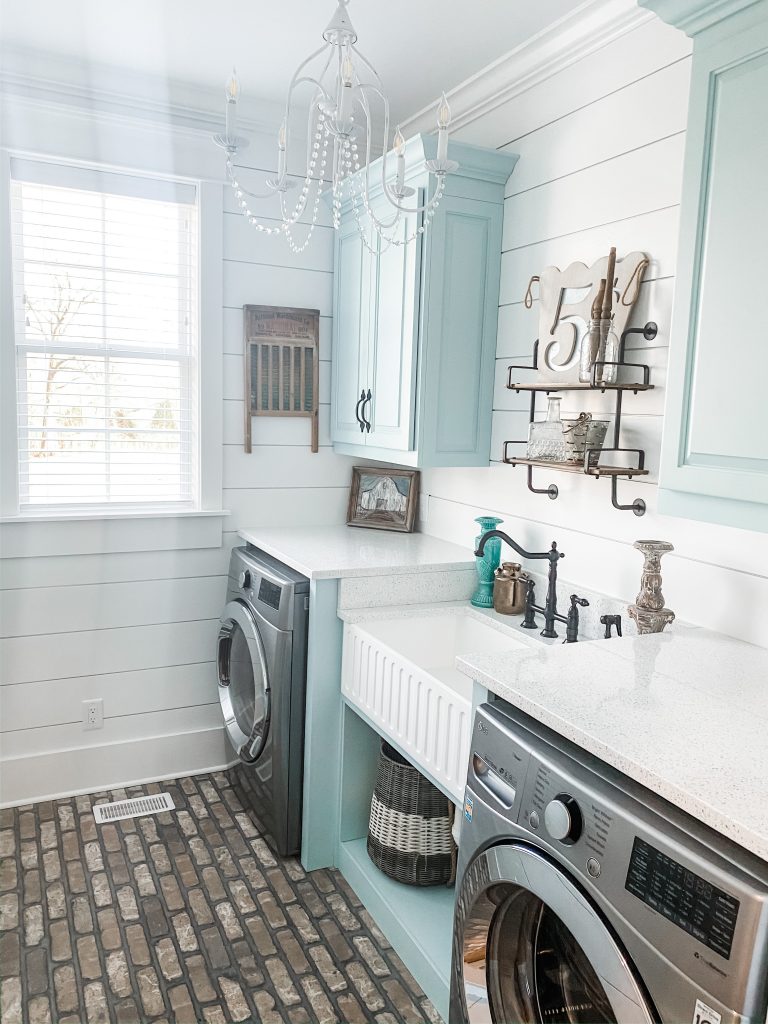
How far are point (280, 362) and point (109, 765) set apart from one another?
1718mm

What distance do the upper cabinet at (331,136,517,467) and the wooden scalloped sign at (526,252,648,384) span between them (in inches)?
11.5

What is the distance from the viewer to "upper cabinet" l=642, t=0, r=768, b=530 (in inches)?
55.2

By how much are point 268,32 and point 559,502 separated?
1705 millimetres

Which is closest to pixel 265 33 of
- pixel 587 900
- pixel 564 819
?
pixel 564 819

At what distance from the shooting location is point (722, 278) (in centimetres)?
147

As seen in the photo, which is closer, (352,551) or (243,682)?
(352,551)

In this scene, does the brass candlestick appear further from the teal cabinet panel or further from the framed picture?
the framed picture

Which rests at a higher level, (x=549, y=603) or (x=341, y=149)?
(x=341, y=149)

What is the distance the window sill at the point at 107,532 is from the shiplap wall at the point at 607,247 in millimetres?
1120

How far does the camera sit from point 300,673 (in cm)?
247

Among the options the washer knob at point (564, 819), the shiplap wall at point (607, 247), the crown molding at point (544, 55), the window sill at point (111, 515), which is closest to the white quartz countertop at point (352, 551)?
the window sill at point (111, 515)

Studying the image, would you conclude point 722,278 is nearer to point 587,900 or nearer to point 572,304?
point 572,304

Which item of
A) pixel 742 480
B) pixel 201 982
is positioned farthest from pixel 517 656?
pixel 201 982

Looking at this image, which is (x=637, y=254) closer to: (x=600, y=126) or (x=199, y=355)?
(x=600, y=126)
